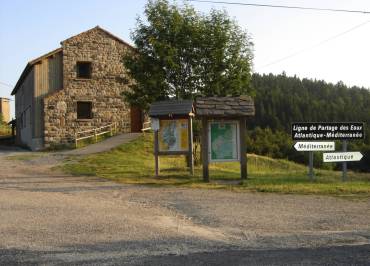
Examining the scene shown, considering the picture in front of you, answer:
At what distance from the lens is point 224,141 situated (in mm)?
15602

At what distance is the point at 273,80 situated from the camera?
389ft

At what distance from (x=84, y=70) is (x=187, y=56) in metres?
13.2

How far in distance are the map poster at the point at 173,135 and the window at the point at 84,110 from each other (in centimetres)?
1637

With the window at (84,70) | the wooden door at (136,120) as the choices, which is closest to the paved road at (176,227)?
the window at (84,70)

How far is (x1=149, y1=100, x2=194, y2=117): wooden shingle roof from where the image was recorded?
15.8m

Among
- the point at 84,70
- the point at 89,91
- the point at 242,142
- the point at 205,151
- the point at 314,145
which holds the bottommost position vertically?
the point at 205,151

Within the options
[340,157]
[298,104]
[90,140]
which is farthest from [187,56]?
[298,104]

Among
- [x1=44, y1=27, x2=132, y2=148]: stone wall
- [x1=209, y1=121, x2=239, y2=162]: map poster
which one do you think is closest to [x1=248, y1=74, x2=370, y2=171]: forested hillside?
[x1=44, y1=27, x2=132, y2=148]: stone wall

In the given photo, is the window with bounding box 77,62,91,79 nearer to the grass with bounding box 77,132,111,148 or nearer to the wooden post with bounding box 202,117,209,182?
the grass with bounding box 77,132,111,148

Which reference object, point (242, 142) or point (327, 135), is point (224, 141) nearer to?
point (242, 142)

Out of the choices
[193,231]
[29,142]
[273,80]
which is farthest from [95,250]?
[273,80]

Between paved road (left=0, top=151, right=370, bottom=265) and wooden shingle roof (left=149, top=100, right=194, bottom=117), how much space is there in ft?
10.7

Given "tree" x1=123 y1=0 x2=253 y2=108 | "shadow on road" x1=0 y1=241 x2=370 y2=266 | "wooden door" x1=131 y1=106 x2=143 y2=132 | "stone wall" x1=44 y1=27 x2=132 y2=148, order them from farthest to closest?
1. "wooden door" x1=131 y1=106 x2=143 y2=132
2. "stone wall" x1=44 y1=27 x2=132 y2=148
3. "tree" x1=123 y1=0 x2=253 y2=108
4. "shadow on road" x1=0 y1=241 x2=370 y2=266

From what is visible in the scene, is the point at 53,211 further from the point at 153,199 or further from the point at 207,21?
the point at 207,21
